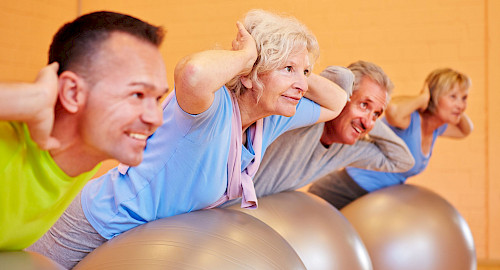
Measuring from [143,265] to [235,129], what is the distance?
17.4 inches

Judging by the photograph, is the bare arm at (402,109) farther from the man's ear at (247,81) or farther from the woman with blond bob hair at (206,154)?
the man's ear at (247,81)

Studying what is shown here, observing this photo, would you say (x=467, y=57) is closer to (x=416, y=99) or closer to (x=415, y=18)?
(x=415, y=18)

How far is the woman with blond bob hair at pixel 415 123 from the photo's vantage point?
8.22 feet

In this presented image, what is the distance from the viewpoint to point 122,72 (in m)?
0.83

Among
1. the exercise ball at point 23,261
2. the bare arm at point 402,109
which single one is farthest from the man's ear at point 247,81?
the bare arm at point 402,109

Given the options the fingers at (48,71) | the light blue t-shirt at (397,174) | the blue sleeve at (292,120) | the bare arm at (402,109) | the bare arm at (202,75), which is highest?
the fingers at (48,71)

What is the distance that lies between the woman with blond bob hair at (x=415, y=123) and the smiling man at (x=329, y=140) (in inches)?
14.7

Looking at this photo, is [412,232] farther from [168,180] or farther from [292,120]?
[168,180]

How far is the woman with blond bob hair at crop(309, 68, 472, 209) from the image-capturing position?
2.51 m

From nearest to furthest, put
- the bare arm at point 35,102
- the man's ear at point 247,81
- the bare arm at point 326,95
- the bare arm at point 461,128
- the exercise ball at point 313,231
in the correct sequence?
the bare arm at point 35,102 → the man's ear at point 247,81 → the exercise ball at point 313,231 → the bare arm at point 326,95 → the bare arm at point 461,128

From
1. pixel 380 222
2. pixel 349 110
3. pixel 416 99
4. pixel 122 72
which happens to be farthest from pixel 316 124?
pixel 122 72

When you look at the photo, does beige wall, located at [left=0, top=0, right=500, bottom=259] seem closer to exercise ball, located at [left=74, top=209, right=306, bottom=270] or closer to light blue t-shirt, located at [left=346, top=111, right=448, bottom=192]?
light blue t-shirt, located at [left=346, top=111, right=448, bottom=192]

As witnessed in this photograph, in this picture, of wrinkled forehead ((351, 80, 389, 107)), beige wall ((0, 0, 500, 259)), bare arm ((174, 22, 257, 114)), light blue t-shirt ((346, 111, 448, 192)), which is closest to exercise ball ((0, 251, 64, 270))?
bare arm ((174, 22, 257, 114))

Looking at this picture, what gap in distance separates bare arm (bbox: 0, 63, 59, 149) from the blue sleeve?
0.92m
